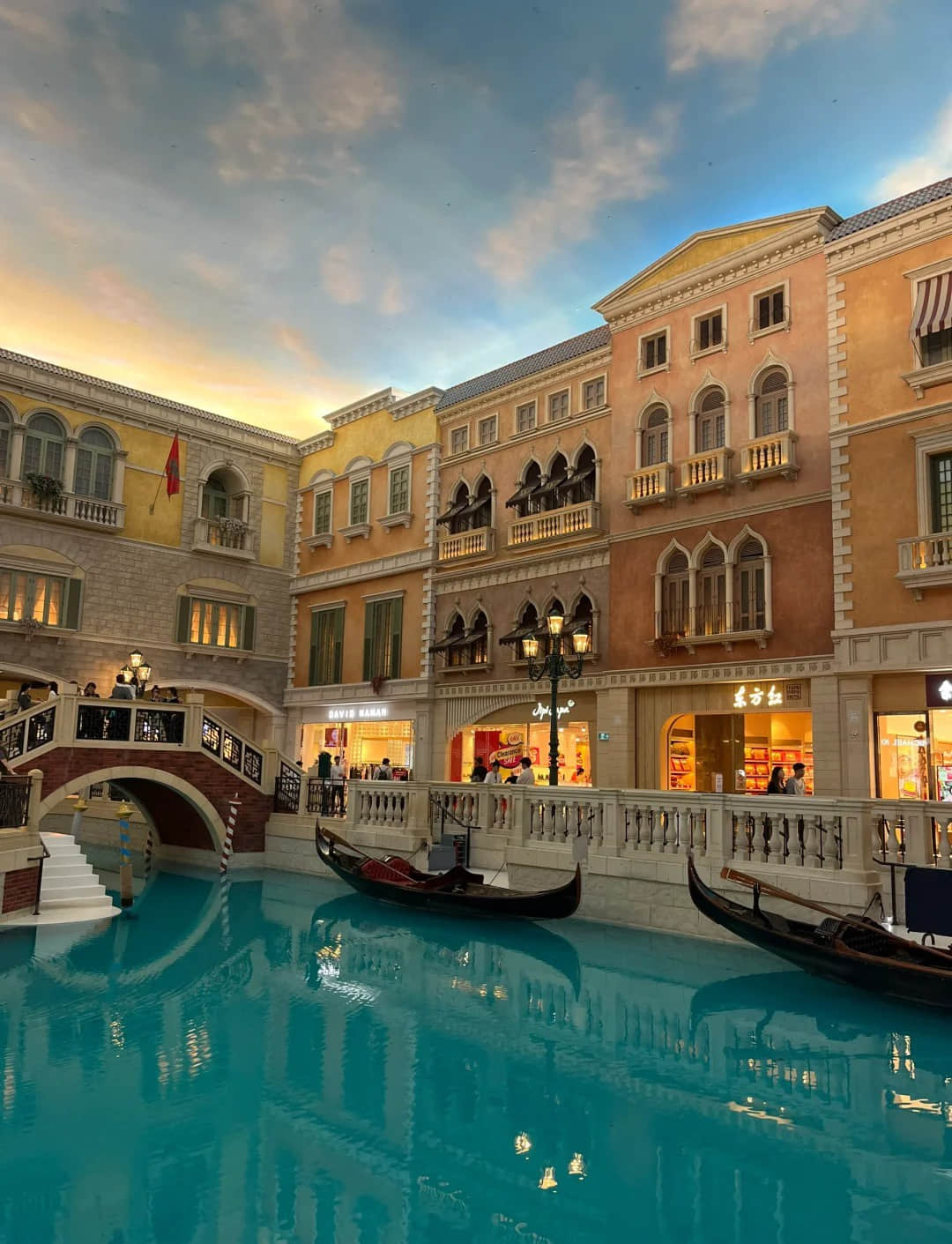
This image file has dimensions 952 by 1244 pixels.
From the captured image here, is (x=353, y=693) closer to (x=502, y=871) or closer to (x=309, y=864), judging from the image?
(x=309, y=864)

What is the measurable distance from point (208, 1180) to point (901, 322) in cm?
1411

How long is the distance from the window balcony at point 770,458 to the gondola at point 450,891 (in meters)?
7.48

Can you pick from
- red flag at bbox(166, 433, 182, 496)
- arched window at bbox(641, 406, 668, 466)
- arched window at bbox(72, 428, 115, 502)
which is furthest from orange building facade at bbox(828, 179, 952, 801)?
arched window at bbox(72, 428, 115, 502)

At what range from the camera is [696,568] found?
16078 mm

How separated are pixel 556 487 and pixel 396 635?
566 cm

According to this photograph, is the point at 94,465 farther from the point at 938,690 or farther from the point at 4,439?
the point at 938,690

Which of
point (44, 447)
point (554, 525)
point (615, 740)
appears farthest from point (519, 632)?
point (44, 447)

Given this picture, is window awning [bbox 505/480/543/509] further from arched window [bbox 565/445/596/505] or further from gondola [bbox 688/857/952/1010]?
gondola [bbox 688/857/952/1010]

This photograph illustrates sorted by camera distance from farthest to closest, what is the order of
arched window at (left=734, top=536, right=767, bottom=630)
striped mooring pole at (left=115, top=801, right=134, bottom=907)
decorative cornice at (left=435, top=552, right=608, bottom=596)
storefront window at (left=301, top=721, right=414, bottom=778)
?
storefront window at (left=301, top=721, right=414, bottom=778), decorative cornice at (left=435, top=552, right=608, bottom=596), arched window at (left=734, top=536, right=767, bottom=630), striped mooring pole at (left=115, top=801, right=134, bottom=907)

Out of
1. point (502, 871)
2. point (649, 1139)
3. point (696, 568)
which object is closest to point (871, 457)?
point (696, 568)

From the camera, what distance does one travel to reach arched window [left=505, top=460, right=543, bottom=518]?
1917cm

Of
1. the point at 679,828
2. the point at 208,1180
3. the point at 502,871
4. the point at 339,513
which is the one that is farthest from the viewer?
the point at 339,513

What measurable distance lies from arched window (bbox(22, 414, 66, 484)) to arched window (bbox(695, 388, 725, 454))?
14.1 meters

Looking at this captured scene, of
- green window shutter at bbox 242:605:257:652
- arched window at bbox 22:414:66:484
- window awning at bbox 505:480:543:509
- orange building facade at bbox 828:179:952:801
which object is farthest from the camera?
green window shutter at bbox 242:605:257:652
